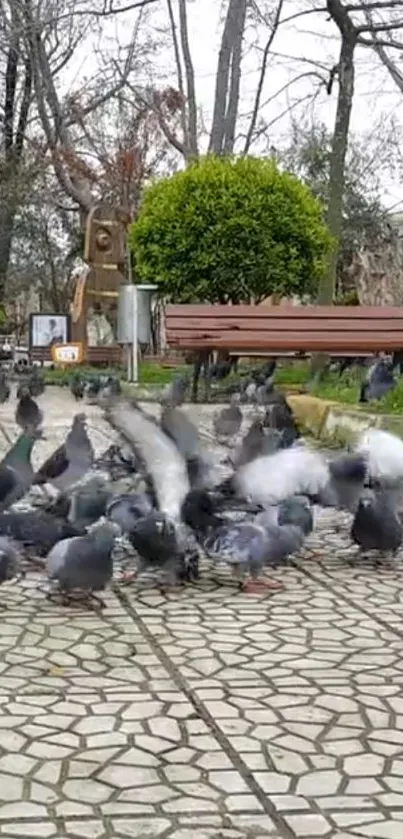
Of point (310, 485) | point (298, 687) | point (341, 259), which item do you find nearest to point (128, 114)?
point (341, 259)

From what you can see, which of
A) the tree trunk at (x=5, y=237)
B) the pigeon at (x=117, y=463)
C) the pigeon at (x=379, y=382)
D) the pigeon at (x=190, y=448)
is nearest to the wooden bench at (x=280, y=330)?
the pigeon at (x=379, y=382)

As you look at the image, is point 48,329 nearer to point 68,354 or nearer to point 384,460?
point 68,354

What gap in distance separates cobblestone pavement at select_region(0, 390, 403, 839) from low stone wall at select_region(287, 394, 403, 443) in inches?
96.3

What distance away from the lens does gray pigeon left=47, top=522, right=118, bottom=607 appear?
315 cm

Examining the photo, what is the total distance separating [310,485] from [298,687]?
60.1 inches

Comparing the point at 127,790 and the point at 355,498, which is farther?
the point at 355,498

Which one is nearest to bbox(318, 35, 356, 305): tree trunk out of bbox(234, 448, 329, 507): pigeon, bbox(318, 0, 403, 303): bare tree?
bbox(318, 0, 403, 303): bare tree

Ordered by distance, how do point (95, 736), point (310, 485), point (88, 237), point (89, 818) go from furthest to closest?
point (88, 237)
point (310, 485)
point (95, 736)
point (89, 818)

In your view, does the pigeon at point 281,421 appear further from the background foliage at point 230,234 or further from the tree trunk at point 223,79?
the tree trunk at point 223,79

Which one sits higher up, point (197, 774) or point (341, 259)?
point (341, 259)

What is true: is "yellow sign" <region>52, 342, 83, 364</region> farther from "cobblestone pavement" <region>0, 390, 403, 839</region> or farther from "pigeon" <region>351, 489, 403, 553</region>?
"cobblestone pavement" <region>0, 390, 403, 839</region>

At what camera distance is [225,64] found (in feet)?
48.9

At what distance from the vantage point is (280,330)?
6.02 m

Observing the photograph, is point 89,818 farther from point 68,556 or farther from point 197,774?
point 68,556
